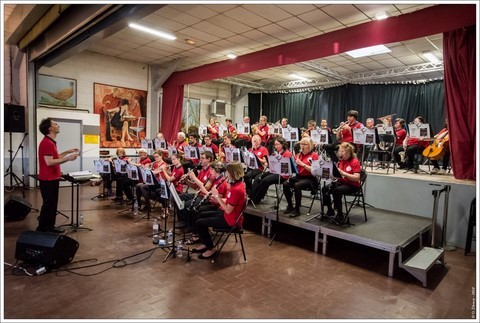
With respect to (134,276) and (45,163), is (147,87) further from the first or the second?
(134,276)

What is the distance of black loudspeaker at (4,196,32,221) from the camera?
541 cm

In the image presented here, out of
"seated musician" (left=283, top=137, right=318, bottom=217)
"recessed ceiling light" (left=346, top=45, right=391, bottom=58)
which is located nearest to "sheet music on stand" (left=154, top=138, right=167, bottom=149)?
"seated musician" (left=283, top=137, right=318, bottom=217)

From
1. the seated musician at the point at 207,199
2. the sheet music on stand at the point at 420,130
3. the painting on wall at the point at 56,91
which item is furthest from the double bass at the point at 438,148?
the painting on wall at the point at 56,91

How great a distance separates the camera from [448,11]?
17.1ft

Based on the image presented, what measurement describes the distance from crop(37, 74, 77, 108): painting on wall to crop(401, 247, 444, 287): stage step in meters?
9.55

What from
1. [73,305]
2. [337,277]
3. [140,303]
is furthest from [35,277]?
[337,277]

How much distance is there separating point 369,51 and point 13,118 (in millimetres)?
9167

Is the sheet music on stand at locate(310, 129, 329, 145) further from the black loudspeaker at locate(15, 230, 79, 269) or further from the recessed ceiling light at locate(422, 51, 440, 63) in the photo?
the black loudspeaker at locate(15, 230, 79, 269)

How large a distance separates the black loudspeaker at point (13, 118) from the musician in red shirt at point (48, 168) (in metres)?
3.58

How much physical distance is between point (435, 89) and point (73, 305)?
11335mm

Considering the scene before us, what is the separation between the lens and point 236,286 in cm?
334

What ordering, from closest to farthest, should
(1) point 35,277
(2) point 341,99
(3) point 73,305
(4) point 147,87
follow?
(3) point 73,305 → (1) point 35,277 → (4) point 147,87 → (2) point 341,99

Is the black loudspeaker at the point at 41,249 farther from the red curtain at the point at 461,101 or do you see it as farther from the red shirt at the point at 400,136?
the red shirt at the point at 400,136

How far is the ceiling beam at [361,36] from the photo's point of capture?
5203mm
